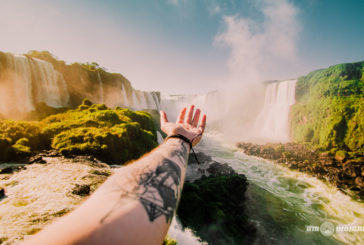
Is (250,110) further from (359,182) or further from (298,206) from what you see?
(298,206)

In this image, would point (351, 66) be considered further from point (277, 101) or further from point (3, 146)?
point (3, 146)

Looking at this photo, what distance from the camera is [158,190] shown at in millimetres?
1151

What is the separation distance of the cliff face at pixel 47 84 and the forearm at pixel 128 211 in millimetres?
20255

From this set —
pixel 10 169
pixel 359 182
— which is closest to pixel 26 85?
pixel 10 169

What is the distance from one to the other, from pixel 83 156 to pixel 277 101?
36.5 m

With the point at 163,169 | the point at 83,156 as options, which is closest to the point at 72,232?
the point at 163,169

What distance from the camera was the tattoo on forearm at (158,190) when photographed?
1.00 metres

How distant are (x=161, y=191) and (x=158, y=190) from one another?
0.09ft

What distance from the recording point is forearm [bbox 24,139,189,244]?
70 cm

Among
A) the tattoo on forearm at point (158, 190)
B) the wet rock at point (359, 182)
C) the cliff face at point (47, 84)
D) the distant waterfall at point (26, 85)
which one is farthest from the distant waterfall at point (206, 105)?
the tattoo on forearm at point (158, 190)

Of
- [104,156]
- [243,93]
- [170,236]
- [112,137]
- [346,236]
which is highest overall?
[243,93]

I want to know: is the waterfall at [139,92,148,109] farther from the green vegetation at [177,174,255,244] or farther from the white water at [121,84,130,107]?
the green vegetation at [177,174,255,244]

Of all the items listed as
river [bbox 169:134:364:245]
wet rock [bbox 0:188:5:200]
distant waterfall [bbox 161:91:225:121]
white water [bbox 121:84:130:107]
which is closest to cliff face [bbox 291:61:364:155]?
river [bbox 169:134:364:245]

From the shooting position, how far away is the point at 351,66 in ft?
74.6
